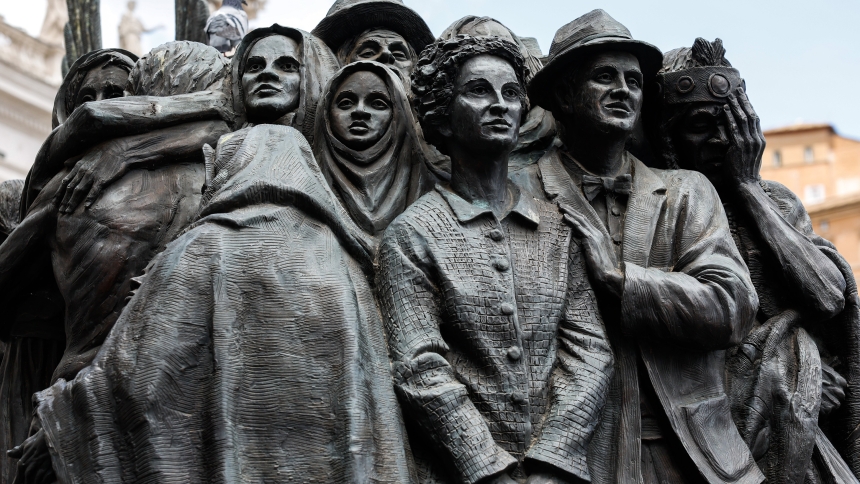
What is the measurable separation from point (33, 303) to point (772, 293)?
14.1ft

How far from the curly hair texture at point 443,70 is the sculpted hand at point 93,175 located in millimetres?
1721

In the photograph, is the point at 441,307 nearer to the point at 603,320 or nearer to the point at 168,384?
the point at 603,320

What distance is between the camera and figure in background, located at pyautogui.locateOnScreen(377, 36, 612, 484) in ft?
21.8

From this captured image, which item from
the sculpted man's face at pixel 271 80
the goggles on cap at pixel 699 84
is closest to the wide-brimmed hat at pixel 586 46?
the goggles on cap at pixel 699 84

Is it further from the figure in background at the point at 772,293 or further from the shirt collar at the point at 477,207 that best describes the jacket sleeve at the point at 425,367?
the figure in background at the point at 772,293

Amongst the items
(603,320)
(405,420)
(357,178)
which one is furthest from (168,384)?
(603,320)

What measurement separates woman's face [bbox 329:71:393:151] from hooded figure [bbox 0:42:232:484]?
0.75m

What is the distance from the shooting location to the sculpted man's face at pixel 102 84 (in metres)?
9.02

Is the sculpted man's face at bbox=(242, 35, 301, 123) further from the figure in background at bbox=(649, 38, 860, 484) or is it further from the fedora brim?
the figure in background at bbox=(649, 38, 860, 484)

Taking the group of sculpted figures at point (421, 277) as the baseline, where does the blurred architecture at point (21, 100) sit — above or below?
below

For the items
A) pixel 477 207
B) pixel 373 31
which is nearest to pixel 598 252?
pixel 477 207

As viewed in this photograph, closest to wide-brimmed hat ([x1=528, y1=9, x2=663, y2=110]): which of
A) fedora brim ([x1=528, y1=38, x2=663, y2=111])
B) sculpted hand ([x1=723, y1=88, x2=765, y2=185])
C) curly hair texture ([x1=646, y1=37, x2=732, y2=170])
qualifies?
fedora brim ([x1=528, y1=38, x2=663, y2=111])

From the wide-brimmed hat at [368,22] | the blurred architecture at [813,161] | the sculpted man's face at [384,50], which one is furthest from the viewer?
the blurred architecture at [813,161]

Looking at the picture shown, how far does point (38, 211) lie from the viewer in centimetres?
802
